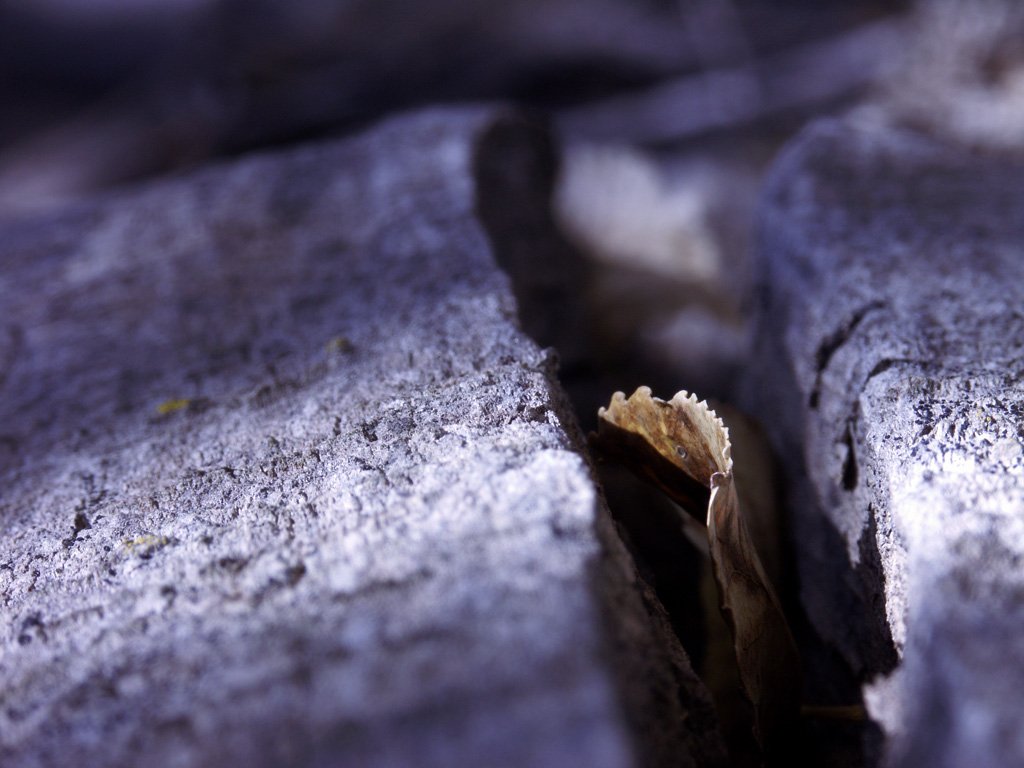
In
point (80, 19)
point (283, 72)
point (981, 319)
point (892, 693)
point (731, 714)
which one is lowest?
point (731, 714)

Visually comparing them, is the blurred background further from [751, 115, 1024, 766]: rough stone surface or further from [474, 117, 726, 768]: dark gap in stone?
[751, 115, 1024, 766]: rough stone surface

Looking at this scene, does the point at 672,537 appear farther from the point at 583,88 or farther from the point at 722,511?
the point at 583,88

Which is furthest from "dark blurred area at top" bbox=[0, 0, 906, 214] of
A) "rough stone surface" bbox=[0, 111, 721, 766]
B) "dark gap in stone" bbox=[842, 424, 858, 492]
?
"dark gap in stone" bbox=[842, 424, 858, 492]

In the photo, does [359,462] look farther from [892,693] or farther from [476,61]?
[476,61]

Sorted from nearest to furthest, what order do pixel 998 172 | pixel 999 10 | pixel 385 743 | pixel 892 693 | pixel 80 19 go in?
pixel 385 743
pixel 892 693
pixel 998 172
pixel 999 10
pixel 80 19

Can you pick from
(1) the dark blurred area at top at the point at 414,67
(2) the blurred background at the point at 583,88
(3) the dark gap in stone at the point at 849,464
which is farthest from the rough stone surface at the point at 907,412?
(1) the dark blurred area at top at the point at 414,67

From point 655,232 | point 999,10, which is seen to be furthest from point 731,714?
point 999,10
